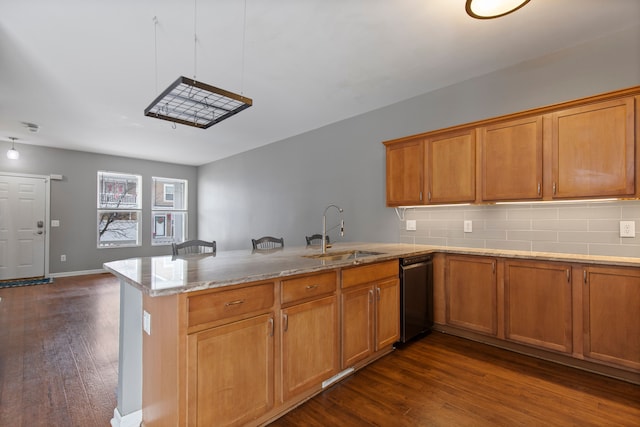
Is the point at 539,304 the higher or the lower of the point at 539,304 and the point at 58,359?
the higher

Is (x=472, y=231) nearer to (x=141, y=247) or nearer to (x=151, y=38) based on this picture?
(x=151, y=38)

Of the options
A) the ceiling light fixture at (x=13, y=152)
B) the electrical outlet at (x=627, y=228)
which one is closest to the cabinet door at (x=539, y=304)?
the electrical outlet at (x=627, y=228)

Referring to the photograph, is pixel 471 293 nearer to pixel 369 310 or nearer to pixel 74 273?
pixel 369 310

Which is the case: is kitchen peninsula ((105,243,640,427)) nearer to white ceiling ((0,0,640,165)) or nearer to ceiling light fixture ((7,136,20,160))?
white ceiling ((0,0,640,165))

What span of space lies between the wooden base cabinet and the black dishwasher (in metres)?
0.07

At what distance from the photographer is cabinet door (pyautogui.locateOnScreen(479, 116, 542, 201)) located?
2.60 m

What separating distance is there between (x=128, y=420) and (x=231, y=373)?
746 millimetres

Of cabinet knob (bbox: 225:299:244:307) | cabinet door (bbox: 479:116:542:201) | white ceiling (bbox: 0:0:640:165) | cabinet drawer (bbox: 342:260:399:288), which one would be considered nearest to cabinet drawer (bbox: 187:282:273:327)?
cabinet knob (bbox: 225:299:244:307)

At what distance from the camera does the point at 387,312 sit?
101 inches

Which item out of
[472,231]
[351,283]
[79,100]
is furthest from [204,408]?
[79,100]

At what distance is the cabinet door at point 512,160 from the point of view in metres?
2.60

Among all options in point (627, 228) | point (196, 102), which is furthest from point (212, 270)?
point (627, 228)

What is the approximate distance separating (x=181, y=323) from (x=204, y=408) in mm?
440

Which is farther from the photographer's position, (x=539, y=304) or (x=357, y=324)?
(x=539, y=304)
